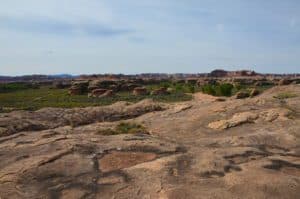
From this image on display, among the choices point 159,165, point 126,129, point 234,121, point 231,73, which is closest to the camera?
point 159,165

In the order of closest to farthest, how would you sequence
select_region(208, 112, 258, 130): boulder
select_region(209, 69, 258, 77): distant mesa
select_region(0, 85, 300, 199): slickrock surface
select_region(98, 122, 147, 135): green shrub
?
select_region(0, 85, 300, 199): slickrock surface
select_region(208, 112, 258, 130): boulder
select_region(98, 122, 147, 135): green shrub
select_region(209, 69, 258, 77): distant mesa

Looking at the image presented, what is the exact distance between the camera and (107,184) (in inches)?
317

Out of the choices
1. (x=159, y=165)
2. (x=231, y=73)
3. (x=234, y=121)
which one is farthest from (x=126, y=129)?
(x=231, y=73)

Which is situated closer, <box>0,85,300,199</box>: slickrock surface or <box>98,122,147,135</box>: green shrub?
<box>0,85,300,199</box>: slickrock surface

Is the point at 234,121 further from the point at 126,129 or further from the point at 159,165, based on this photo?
the point at 159,165

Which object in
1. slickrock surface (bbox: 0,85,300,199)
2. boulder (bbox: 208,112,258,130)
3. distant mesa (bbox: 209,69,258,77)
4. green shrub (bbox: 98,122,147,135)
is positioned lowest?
distant mesa (bbox: 209,69,258,77)

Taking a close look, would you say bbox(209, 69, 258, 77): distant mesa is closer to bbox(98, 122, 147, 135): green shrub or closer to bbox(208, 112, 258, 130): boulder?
bbox(98, 122, 147, 135): green shrub

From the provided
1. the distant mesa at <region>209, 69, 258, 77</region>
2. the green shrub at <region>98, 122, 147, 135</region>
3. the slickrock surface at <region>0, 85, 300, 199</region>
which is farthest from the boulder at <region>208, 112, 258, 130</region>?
the distant mesa at <region>209, 69, 258, 77</region>

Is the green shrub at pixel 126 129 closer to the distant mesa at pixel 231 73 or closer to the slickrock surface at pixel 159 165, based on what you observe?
the slickrock surface at pixel 159 165

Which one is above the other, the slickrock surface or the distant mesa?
the slickrock surface

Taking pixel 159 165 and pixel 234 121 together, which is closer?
pixel 159 165

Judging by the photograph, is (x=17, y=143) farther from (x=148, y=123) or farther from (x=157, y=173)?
(x=148, y=123)

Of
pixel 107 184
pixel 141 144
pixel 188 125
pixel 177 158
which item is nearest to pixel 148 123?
pixel 188 125

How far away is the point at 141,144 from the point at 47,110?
12.0 meters
